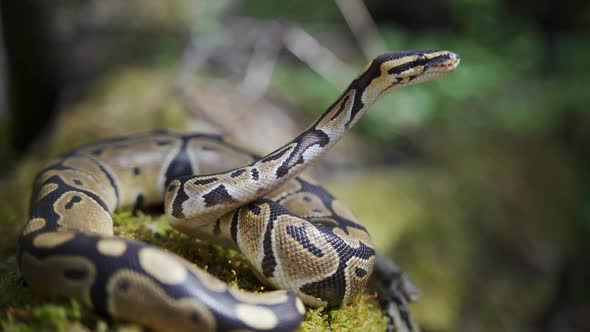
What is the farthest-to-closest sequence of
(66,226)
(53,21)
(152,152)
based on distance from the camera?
(53,21)
(152,152)
(66,226)

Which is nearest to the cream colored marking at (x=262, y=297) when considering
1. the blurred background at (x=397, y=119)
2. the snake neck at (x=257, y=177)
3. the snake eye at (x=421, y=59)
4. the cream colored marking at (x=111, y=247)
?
the cream colored marking at (x=111, y=247)

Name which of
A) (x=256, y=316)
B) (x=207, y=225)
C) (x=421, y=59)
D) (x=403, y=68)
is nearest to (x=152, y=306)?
(x=256, y=316)

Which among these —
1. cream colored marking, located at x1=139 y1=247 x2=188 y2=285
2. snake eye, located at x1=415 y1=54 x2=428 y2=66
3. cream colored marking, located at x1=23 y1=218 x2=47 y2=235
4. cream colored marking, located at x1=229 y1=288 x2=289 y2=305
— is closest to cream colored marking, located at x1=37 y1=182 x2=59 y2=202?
cream colored marking, located at x1=23 y1=218 x2=47 y2=235

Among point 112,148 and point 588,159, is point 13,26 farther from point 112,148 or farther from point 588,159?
point 588,159

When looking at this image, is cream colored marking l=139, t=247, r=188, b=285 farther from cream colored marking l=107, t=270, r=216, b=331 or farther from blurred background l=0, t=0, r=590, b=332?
blurred background l=0, t=0, r=590, b=332

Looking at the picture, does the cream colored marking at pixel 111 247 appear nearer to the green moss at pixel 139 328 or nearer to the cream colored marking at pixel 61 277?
the cream colored marking at pixel 61 277

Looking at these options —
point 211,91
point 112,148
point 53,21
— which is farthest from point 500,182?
point 53,21
